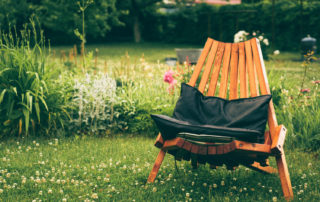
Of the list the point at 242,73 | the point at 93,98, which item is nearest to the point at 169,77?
the point at 93,98

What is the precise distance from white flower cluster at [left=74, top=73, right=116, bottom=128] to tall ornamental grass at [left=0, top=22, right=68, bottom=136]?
0.20 meters

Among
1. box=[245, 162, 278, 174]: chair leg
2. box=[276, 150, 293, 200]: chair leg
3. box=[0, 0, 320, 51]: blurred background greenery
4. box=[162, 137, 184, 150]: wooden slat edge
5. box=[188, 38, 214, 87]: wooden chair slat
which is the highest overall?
→ box=[0, 0, 320, 51]: blurred background greenery

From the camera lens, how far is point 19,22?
19.9 meters

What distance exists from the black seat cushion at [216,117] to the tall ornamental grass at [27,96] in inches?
65.7

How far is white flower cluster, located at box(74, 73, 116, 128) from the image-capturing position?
4359 mm

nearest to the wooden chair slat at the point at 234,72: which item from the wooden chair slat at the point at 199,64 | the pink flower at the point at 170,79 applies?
the wooden chair slat at the point at 199,64

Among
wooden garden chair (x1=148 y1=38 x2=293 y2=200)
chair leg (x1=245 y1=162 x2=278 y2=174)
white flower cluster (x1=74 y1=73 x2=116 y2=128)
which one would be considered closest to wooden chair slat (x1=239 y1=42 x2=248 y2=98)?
wooden garden chair (x1=148 y1=38 x2=293 y2=200)

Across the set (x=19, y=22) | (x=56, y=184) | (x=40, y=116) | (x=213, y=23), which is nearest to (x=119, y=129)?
(x=40, y=116)

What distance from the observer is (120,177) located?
3.15m

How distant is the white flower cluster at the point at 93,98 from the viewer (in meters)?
4.36

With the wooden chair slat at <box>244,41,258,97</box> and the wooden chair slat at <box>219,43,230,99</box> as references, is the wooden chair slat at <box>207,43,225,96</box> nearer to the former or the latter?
the wooden chair slat at <box>219,43,230,99</box>

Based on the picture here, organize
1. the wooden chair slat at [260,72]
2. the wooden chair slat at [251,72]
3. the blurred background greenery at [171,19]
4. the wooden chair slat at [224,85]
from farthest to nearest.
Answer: the blurred background greenery at [171,19] → the wooden chair slat at [224,85] → the wooden chair slat at [251,72] → the wooden chair slat at [260,72]

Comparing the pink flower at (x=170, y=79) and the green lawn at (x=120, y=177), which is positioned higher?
the pink flower at (x=170, y=79)

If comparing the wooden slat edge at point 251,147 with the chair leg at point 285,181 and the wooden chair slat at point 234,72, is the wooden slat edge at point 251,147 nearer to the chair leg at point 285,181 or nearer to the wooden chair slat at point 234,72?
the chair leg at point 285,181
